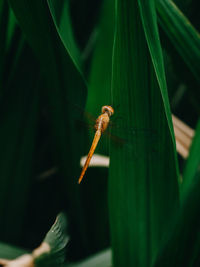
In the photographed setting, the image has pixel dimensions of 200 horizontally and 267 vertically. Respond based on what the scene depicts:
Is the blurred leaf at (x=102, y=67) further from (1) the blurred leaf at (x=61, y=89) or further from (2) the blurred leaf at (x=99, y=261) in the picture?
(2) the blurred leaf at (x=99, y=261)

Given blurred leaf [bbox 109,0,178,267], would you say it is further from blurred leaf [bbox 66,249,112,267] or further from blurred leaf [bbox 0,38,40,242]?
blurred leaf [bbox 0,38,40,242]

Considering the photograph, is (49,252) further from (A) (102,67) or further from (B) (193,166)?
(A) (102,67)

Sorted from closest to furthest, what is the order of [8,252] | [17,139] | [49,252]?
[49,252]
[8,252]
[17,139]

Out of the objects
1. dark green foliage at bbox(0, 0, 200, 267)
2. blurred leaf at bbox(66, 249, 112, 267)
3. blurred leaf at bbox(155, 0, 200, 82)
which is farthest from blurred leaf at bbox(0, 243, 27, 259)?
blurred leaf at bbox(155, 0, 200, 82)

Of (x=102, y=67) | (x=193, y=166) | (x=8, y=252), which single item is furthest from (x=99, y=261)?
(x=102, y=67)

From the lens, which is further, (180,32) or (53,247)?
(180,32)

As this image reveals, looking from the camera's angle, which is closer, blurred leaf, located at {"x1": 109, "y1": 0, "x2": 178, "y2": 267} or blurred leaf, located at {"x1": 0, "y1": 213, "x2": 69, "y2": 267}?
blurred leaf, located at {"x1": 0, "y1": 213, "x2": 69, "y2": 267}

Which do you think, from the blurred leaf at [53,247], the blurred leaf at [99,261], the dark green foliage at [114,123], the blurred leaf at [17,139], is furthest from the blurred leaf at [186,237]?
the blurred leaf at [17,139]
